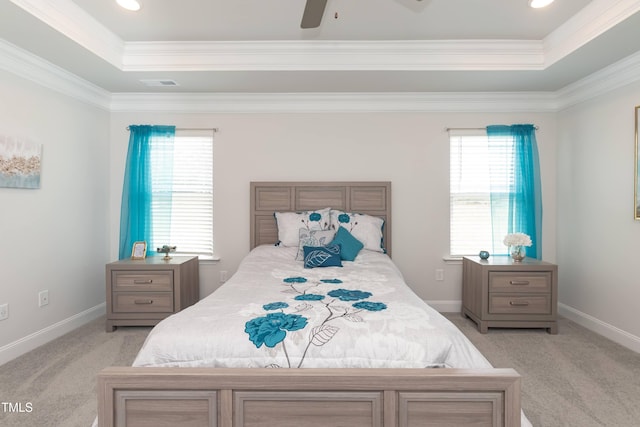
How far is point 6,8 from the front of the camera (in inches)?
90.4

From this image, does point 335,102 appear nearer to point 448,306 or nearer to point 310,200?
point 310,200

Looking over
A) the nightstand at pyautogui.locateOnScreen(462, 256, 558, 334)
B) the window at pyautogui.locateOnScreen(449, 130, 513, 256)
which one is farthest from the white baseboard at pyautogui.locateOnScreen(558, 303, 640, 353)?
the window at pyautogui.locateOnScreen(449, 130, 513, 256)

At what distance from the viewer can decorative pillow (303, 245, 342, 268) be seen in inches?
123

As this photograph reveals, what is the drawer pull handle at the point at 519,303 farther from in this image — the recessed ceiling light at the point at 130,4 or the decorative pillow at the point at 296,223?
the recessed ceiling light at the point at 130,4

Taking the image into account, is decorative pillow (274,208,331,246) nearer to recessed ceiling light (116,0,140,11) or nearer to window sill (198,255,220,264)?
window sill (198,255,220,264)

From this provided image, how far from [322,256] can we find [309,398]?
5.73 ft

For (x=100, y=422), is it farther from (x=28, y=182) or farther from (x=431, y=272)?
(x=431, y=272)

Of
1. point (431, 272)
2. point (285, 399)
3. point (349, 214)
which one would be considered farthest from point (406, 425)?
point (431, 272)

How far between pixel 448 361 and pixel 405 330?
22 cm

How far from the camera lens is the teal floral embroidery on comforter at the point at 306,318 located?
5.35 feet

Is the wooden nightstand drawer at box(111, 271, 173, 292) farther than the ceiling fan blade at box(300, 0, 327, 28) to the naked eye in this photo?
Yes

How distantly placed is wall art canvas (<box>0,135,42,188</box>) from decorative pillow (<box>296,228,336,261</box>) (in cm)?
231

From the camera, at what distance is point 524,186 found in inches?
156

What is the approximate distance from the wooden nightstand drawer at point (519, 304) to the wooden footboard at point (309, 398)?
219 cm
